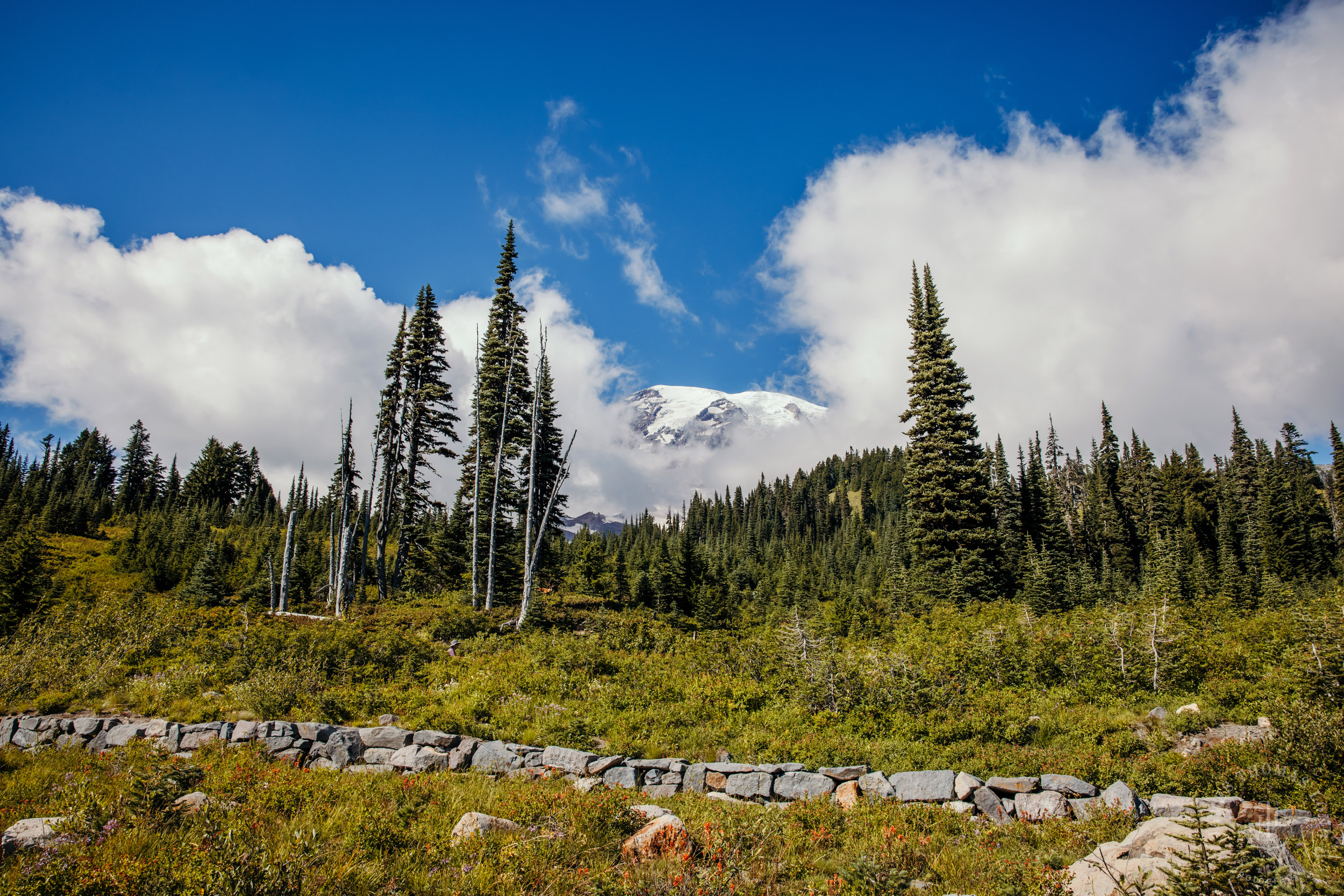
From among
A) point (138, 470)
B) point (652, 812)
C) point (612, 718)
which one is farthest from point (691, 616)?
point (138, 470)

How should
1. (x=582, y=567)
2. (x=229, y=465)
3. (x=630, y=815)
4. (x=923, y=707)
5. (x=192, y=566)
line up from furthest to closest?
(x=229, y=465)
(x=192, y=566)
(x=582, y=567)
(x=923, y=707)
(x=630, y=815)

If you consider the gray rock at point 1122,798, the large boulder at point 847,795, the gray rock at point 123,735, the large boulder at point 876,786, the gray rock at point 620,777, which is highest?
the gray rock at point 1122,798

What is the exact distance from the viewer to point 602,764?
10297 mm

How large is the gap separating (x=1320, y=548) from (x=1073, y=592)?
4987 centimetres

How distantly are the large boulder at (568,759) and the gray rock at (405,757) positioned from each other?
2.57 metres

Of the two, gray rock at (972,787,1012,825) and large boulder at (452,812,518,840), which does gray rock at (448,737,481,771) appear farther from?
gray rock at (972,787,1012,825)

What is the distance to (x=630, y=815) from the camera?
761cm

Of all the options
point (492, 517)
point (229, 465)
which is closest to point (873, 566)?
point (492, 517)

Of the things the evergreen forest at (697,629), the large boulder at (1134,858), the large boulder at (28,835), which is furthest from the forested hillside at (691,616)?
the large boulder at (28,835)

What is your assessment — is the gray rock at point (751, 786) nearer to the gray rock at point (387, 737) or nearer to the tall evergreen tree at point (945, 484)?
the gray rock at point (387, 737)

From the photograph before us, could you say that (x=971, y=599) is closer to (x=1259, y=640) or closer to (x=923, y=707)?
(x=1259, y=640)

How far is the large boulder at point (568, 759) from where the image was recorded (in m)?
10.4

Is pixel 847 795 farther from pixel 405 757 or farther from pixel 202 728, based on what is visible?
pixel 202 728

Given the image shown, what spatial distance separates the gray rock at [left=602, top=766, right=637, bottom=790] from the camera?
984 cm
